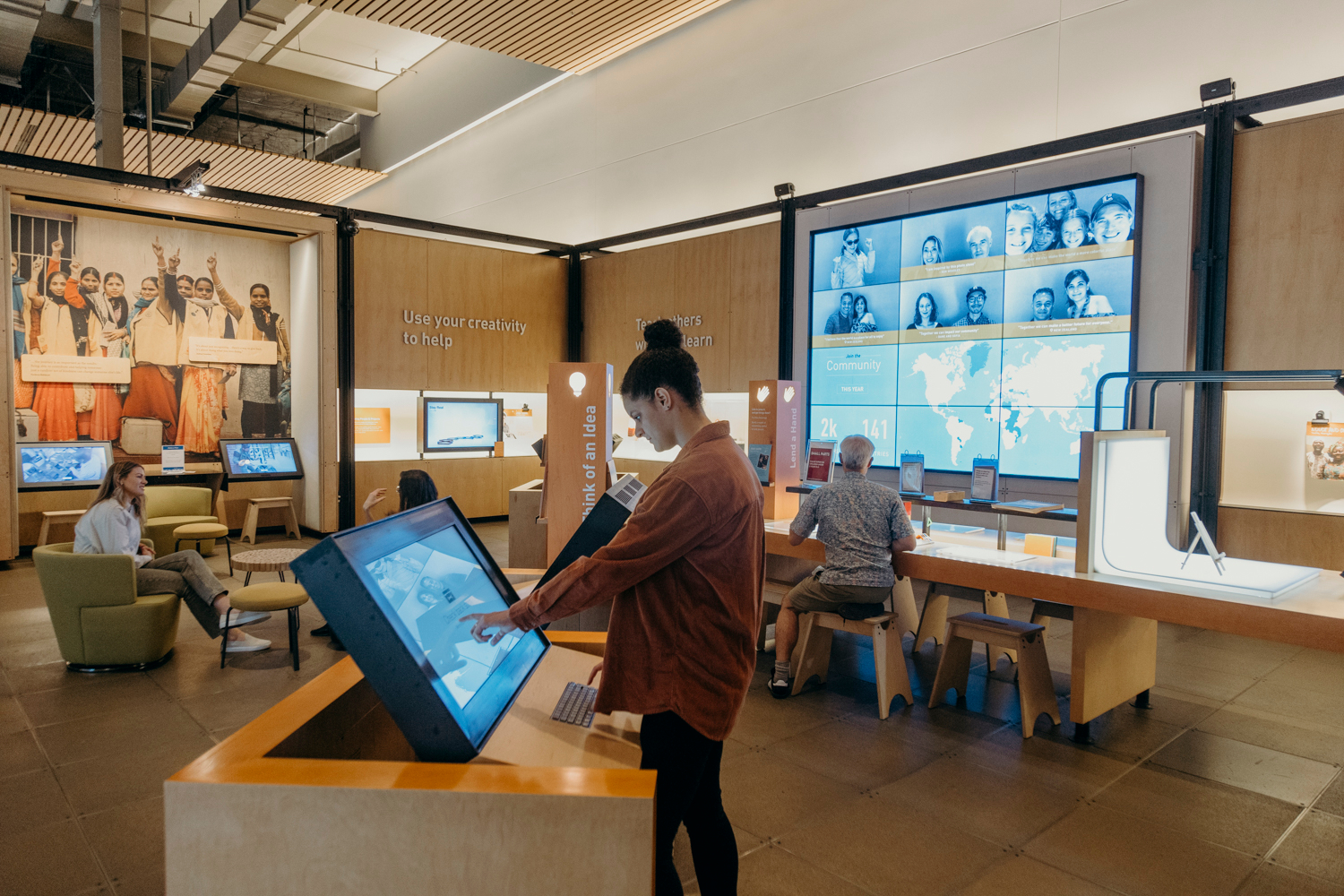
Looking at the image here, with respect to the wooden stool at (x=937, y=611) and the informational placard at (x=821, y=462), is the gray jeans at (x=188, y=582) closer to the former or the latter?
the informational placard at (x=821, y=462)

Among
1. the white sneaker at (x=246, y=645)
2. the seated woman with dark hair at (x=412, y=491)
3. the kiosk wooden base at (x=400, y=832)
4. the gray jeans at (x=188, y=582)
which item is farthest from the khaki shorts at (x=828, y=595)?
the gray jeans at (x=188, y=582)

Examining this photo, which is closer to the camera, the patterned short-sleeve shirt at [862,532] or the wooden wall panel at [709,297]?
the patterned short-sleeve shirt at [862,532]

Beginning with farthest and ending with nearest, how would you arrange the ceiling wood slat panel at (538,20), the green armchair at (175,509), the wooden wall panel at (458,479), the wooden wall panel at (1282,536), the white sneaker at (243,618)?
the wooden wall panel at (458,479) → the green armchair at (175,509) → the ceiling wood slat panel at (538,20) → the wooden wall panel at (1282,536) → the white sneaker at (243,618)

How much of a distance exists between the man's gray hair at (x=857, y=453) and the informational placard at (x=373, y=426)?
21.2 feet

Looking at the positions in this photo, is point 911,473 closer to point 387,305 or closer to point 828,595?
point 828,595

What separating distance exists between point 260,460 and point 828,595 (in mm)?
7162

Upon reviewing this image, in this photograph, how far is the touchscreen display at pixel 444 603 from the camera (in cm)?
139

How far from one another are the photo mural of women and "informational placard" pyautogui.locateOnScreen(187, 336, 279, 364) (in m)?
0.05

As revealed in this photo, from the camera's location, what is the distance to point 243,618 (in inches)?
214

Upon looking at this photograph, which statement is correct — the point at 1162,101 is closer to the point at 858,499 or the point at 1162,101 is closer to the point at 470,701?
the point at 858,499

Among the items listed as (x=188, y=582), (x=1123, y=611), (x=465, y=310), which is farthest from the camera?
(x=465, y=310)

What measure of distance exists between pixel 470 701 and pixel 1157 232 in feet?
19.3

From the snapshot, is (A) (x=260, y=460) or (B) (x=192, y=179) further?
(A) (x=260, y=460)

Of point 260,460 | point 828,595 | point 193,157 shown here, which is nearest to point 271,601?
point 828,595
